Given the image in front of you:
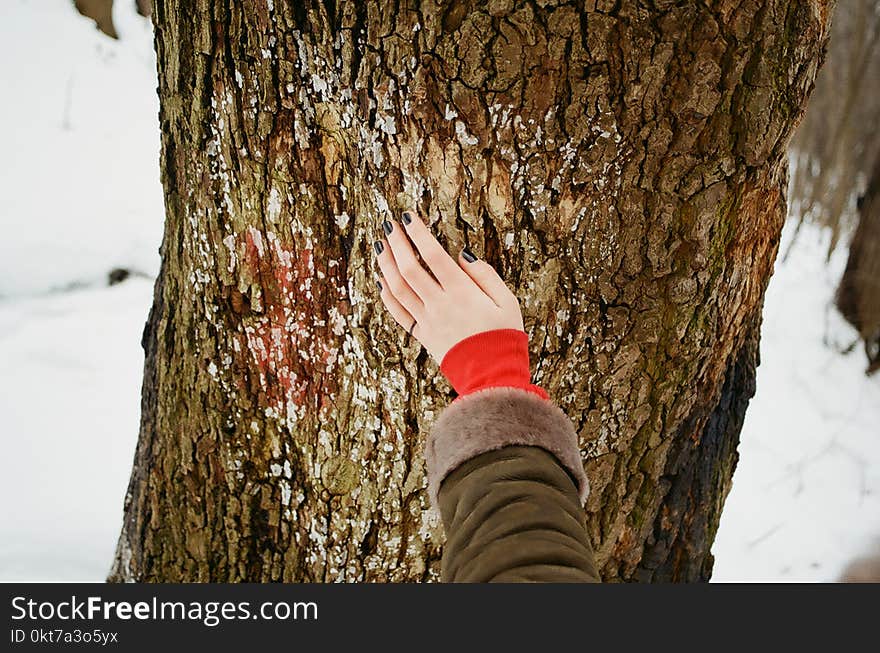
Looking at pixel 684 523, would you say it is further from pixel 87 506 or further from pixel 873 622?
pixel 87 506

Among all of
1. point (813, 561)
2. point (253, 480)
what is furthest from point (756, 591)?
point (813, 561)

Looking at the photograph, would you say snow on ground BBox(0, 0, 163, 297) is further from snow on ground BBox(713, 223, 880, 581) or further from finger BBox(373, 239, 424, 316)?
snow on ground BBox(713, 223, 880, 581)

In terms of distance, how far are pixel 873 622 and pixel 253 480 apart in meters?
1.33

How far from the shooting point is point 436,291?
1.14 m

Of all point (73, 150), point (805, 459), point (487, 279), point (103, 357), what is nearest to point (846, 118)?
point (805, 459)

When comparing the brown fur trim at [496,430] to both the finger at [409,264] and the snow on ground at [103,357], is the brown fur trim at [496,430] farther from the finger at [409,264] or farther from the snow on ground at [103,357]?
the snow on ground at [103,357]

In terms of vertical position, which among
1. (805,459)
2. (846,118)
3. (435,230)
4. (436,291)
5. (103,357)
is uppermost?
(846,118)

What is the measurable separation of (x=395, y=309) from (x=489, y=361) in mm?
231

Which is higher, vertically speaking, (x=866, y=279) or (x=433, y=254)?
(x=866, y=279)

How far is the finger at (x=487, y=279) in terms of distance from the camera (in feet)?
3.73

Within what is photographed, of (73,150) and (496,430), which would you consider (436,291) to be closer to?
(496,430)

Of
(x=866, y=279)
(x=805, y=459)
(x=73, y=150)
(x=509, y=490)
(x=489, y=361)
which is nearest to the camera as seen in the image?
(x=509, y=490)

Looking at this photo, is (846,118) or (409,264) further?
(846,118)

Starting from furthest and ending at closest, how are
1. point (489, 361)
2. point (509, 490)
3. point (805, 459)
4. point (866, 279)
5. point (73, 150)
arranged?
point (73, 150) → point (866, 279) → point (805, 459) → point (489, 361) → point (509, 490)
